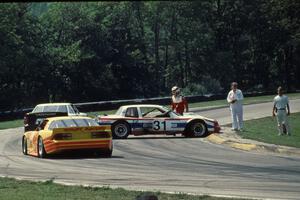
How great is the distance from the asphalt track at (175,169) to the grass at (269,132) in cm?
142

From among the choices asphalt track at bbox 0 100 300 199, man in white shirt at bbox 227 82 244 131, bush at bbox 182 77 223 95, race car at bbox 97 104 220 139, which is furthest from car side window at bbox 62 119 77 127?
bush at bbox 182 77 223 95

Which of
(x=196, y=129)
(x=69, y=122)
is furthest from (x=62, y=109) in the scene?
(x=69, y=122)

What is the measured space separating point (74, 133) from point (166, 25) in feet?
33.0

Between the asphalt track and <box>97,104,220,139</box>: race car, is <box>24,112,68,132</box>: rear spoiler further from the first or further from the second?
the asphalt track

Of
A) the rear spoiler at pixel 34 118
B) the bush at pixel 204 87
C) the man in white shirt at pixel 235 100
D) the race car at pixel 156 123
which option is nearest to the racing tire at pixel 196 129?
the race car at pixel 156 123

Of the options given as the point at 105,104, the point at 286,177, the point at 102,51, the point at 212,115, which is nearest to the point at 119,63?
the point at 102,51

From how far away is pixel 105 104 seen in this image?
46.9 metres

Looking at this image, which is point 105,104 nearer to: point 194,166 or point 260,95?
point 260,95

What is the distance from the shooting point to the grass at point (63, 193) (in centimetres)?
1073

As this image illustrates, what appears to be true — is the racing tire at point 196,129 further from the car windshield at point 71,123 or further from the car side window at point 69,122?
the car side window at point 69,122

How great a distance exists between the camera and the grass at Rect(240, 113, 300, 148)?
70.3ft

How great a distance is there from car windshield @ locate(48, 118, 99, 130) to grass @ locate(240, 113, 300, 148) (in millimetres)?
5558

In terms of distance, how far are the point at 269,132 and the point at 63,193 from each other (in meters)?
14.8

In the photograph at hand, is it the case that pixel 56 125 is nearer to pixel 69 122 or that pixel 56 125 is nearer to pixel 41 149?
pixel 69 122
